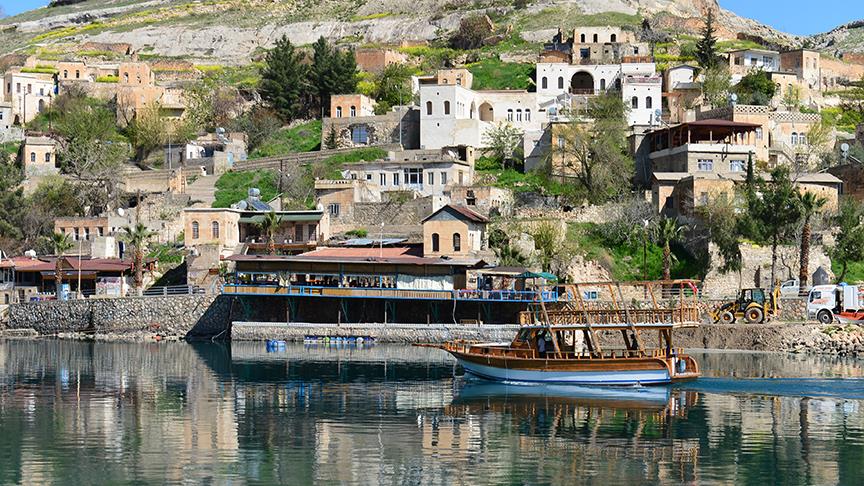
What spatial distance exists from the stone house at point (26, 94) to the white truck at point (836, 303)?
72.4m

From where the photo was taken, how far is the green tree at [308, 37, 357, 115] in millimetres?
104375

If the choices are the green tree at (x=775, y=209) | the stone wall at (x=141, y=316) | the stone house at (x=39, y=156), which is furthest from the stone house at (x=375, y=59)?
the green tree at (x=775, y=209)

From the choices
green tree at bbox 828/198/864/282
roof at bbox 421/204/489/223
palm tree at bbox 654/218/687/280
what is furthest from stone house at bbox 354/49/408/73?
green tree at bbox 828/198/864/282

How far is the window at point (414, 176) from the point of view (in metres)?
86.7

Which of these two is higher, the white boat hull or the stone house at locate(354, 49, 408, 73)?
the stone house at locate(354, 49, 408, 73)

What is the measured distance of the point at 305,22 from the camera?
14512 centimetres

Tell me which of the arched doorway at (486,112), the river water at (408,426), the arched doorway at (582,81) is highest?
the arched doorway at (582,81)

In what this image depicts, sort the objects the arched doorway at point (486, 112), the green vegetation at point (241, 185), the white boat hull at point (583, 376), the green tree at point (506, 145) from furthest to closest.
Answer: the arched doorway at point (486, 112) → the green tree at point (506, 145) → the green vegetation at point (241, 185) → the white boat hull at point (583, 376)

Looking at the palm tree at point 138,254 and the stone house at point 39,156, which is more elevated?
the stone house at point 39,156

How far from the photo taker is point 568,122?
290ft

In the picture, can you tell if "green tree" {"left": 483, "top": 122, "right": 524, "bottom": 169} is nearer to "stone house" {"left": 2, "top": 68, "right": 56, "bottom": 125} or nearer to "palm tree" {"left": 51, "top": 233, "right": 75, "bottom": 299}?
"palm tree" {"left": 51, "top": 233, "right": 75, "bottom": 299}

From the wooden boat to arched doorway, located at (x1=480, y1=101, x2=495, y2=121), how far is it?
48080 mm

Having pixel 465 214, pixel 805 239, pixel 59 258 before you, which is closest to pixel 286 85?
pixel 59 258

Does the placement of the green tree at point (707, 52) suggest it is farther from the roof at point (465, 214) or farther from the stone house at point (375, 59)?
the roof at point (465, 214)
